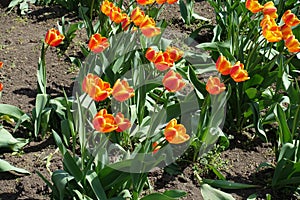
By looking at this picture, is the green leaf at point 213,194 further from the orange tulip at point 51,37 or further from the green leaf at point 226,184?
the orange tulip at point 51,37

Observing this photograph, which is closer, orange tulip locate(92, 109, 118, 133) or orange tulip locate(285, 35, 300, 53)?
orange tulip locate(92, 109, 118, 133)

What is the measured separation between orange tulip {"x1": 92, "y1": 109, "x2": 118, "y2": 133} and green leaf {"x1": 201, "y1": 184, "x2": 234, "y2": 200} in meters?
0.75

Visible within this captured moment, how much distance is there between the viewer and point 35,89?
3586 millimetres

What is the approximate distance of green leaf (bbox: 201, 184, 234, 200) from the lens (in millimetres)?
2803

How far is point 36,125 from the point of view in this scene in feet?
10.1

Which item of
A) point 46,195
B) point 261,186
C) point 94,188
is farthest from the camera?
point 261,186

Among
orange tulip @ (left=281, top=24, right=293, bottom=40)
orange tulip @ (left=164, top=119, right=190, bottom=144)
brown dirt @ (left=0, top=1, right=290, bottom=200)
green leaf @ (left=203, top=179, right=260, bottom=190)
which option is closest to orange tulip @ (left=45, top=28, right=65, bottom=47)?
brown dirt @ (left=0, top=1, right=290, bottom=200)

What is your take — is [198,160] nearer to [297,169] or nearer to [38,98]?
[297,169]

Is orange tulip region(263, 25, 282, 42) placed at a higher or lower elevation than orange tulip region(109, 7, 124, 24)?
lower

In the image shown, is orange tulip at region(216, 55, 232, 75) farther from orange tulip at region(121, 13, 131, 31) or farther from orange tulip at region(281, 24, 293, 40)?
orange tulip at region(121, 13, 131, 31)

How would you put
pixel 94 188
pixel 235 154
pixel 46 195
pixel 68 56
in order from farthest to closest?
pixel 68 56
pixel 235 154
pixel 46 195
pixel 94 188

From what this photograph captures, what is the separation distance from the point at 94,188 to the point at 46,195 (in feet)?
1.26

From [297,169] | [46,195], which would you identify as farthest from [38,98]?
[297,169]

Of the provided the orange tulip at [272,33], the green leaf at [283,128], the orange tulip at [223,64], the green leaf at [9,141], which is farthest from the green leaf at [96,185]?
the orange tulip at [272,33]
